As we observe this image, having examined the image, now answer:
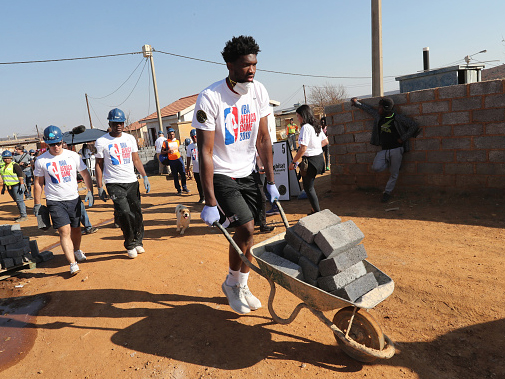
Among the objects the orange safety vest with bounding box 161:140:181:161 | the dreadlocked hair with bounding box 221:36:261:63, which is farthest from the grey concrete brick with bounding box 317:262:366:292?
the orange safety vest with bounding box 161:140:181:161

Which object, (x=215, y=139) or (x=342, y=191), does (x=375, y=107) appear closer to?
(x=342, y=191)

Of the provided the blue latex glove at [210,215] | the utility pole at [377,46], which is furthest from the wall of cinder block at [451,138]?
the blue latex glove at [210,215]

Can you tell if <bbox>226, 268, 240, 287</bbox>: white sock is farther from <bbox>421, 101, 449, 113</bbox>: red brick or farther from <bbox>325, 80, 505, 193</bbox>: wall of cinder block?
<bbox>421, 101, 449, 113</bbox>: red brick

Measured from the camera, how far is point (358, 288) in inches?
95.2

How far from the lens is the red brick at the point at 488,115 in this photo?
18.9 feet

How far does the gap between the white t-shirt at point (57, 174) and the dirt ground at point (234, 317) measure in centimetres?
112

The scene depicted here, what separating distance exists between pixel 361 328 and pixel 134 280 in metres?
2.95

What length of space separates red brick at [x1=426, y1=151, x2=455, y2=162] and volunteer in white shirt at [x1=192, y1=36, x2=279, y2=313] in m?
4.41

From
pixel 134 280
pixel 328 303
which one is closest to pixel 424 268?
pixel 328 303

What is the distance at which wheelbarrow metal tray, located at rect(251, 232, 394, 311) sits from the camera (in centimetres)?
226

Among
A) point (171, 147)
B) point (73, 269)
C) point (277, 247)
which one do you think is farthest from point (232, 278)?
point (171, 147)

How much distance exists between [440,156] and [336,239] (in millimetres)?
4938

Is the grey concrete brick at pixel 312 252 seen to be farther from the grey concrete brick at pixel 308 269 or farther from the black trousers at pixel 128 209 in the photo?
the black trousers at pixel 128 209

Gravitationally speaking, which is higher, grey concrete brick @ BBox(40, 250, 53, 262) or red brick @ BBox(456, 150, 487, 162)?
red brick @ BBox(456, 150, 487, 162)
